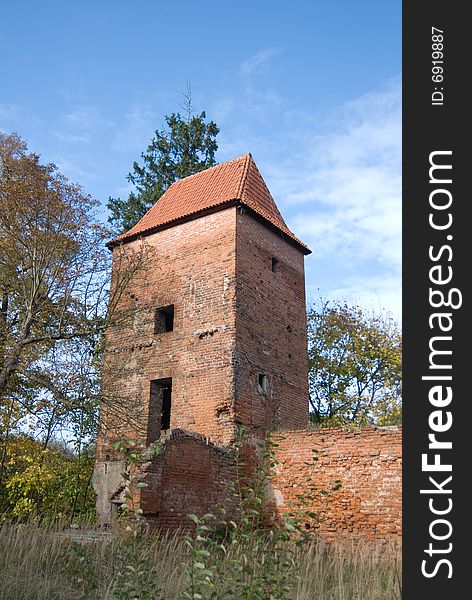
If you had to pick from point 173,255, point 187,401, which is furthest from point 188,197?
point 187,401

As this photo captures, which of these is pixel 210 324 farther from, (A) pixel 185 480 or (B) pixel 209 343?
(A) pixel 185 480

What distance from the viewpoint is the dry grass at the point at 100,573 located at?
5430 millimetres

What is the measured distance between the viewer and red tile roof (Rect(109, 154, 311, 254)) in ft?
53.5

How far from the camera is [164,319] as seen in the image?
16609mm

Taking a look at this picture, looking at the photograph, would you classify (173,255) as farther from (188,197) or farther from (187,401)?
(187,401)

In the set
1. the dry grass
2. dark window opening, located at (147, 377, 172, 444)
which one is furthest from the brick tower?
the dry grass

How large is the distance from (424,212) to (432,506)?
6.86ft

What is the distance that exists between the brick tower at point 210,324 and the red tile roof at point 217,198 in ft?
0.18

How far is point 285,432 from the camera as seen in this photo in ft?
45.8

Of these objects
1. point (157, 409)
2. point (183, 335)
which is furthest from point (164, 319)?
point (157, 409)

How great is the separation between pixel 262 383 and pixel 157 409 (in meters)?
2.95

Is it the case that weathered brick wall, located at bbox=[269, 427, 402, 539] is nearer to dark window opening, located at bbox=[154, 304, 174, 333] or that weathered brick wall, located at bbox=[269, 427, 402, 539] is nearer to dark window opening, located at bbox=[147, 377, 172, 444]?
dark window opening, located at bbox=[147, 377, 172, 444]

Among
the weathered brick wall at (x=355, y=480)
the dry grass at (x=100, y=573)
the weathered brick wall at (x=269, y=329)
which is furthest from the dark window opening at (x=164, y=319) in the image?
the dry grass at (x=100, y=573)

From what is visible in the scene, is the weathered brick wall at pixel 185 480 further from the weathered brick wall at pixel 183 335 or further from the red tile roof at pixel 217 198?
the red tile roof at pixel 217 198
